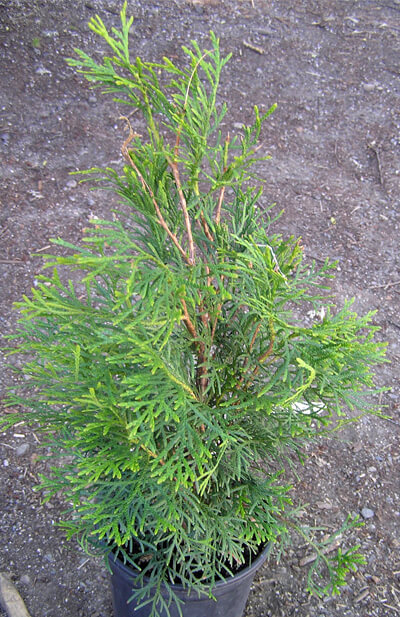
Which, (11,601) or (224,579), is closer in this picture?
(224,579)

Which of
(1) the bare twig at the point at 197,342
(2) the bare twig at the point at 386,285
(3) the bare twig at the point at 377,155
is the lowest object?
(2) the bare twig at the point at 386,285

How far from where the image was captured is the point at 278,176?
4828 millimetres

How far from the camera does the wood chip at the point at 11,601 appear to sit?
240 centimetres

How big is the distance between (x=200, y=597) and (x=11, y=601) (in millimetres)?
998

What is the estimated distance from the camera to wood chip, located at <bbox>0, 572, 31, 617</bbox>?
2398 mm

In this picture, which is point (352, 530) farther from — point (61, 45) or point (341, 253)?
point (61, 45)

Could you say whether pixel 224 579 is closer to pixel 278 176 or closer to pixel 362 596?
pixel 362 596

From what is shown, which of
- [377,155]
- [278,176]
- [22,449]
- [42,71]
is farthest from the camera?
[42,71]

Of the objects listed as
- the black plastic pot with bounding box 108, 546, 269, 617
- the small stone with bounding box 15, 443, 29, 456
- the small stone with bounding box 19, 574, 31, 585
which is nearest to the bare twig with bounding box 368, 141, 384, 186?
the small stone with bounding box 15, 443, 29, 456

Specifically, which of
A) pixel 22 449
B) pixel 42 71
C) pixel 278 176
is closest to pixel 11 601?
pixel 22 449

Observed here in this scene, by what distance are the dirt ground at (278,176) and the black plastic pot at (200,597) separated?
1.49 ft

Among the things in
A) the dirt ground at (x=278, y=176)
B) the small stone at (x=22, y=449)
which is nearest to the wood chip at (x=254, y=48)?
the dirt ground at (x=278, y=176)

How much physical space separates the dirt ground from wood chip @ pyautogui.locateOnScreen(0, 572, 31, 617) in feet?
0.21

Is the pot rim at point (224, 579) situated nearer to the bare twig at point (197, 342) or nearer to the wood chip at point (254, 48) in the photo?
the bare twig at point (197, 342)
